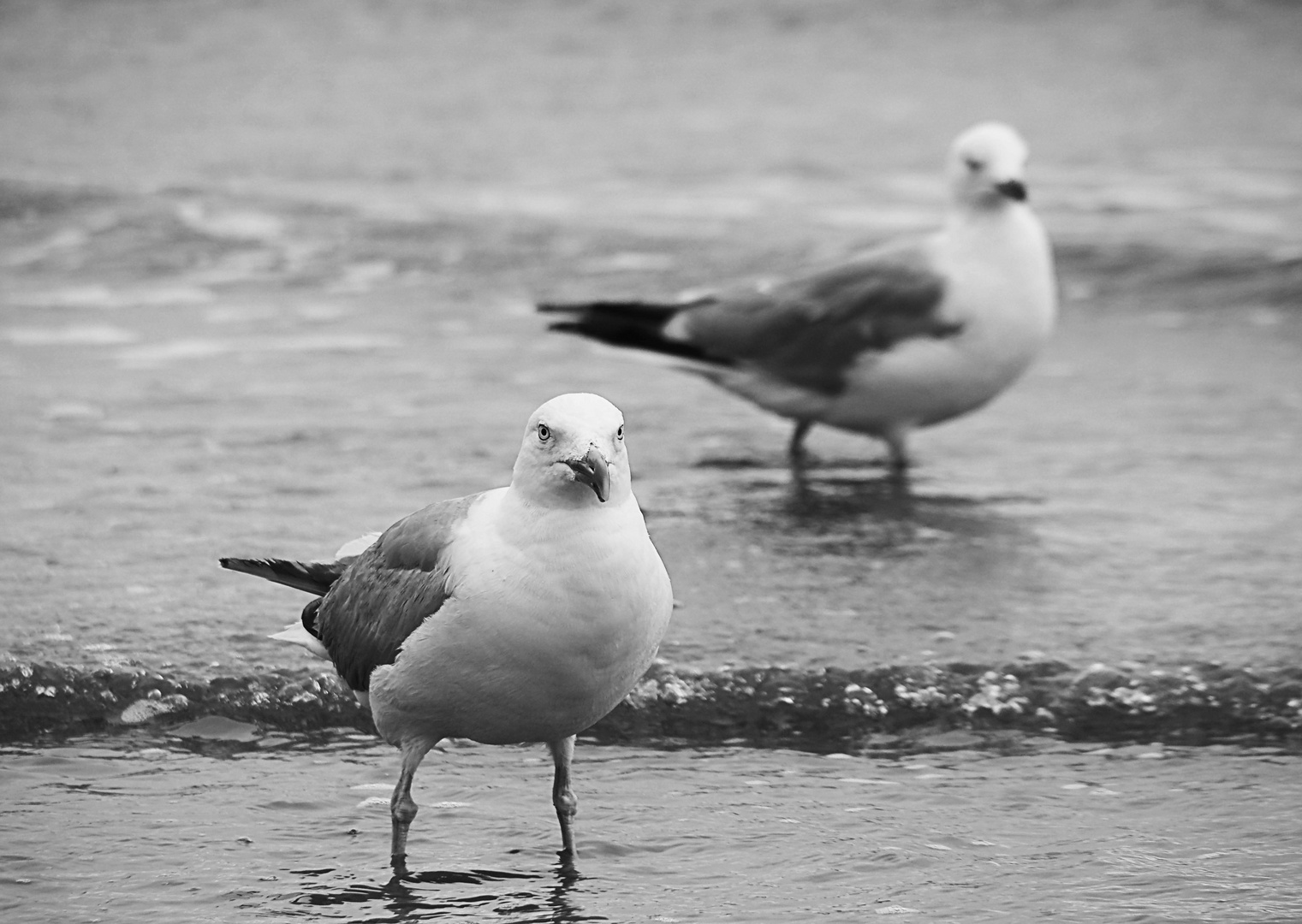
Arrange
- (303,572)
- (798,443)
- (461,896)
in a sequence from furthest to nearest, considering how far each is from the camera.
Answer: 1. (798,443)
2. (303,572)
3. (461,896)

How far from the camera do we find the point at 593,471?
3.78m

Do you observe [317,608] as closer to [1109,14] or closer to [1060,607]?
[1060,607]

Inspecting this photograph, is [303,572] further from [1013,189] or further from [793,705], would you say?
[1013,189]

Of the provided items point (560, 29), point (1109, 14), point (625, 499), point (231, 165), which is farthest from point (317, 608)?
point (1109, 14)

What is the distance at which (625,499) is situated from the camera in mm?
3973

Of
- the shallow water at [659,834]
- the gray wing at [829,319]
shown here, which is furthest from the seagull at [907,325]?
the shallow water at [659,834]

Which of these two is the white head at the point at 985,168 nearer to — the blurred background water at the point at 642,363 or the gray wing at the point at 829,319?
the gray wing at the point at 829,319

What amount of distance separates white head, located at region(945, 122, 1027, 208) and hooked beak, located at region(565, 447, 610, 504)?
382 centimetres

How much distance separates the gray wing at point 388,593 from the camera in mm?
4121

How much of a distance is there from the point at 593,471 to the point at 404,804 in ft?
3.08

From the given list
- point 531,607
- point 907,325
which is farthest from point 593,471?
point 907,325

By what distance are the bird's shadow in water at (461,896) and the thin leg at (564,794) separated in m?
0.06

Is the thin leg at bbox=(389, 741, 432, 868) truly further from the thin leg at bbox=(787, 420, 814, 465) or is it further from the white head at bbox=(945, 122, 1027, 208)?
the white head at bbox=(945, 122, 1027, 208)

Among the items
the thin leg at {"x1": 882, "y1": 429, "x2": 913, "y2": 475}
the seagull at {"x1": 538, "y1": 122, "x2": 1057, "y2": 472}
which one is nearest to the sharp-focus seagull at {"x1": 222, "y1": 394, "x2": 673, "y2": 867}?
the seagull at {"x1": 538, "y1": 122, "x2": 1057, "y2": 472}
